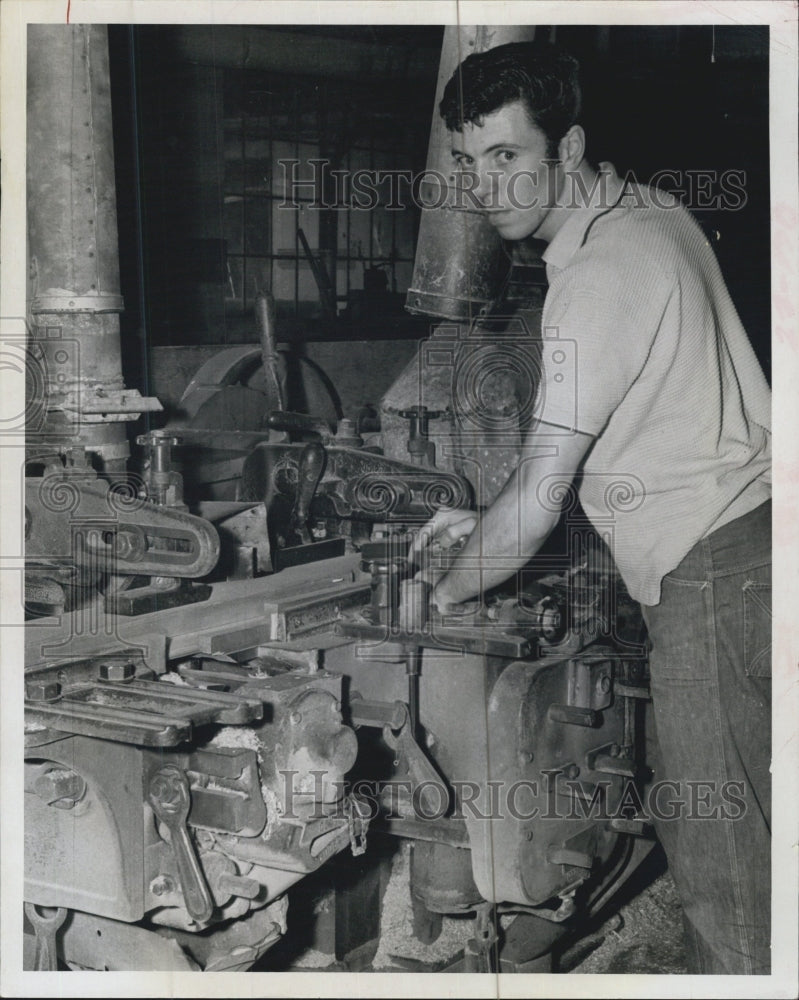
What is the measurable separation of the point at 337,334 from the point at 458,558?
215 centimetres

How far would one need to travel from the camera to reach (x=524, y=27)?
5.87 feet

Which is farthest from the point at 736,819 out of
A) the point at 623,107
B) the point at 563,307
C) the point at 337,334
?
the point at 623,107

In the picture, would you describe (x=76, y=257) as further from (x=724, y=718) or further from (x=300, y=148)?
(x=300, y=148)

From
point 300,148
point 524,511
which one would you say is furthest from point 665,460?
point 300,148

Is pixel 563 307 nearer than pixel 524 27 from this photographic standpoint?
Yes

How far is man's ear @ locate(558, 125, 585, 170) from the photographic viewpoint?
1786mm

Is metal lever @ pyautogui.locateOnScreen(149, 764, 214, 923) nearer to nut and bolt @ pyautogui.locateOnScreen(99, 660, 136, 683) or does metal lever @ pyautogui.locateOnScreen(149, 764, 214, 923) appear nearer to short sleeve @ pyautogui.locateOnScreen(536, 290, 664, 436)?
nut and bolt @ pyautogui.locateOnScreen(99, 660, 136, 683)

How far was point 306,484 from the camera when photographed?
6.93ft

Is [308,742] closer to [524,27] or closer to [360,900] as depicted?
[360,900]

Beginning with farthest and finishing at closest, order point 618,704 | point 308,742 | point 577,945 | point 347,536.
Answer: point 577,945 < point 347,536 < point 618,704 < point 308,742

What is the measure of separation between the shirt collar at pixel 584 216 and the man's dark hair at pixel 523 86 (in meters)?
0.10

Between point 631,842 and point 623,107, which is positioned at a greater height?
point 623,107

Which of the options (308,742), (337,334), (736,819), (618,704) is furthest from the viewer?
(337,334)

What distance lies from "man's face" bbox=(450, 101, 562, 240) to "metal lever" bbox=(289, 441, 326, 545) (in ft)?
1.90
